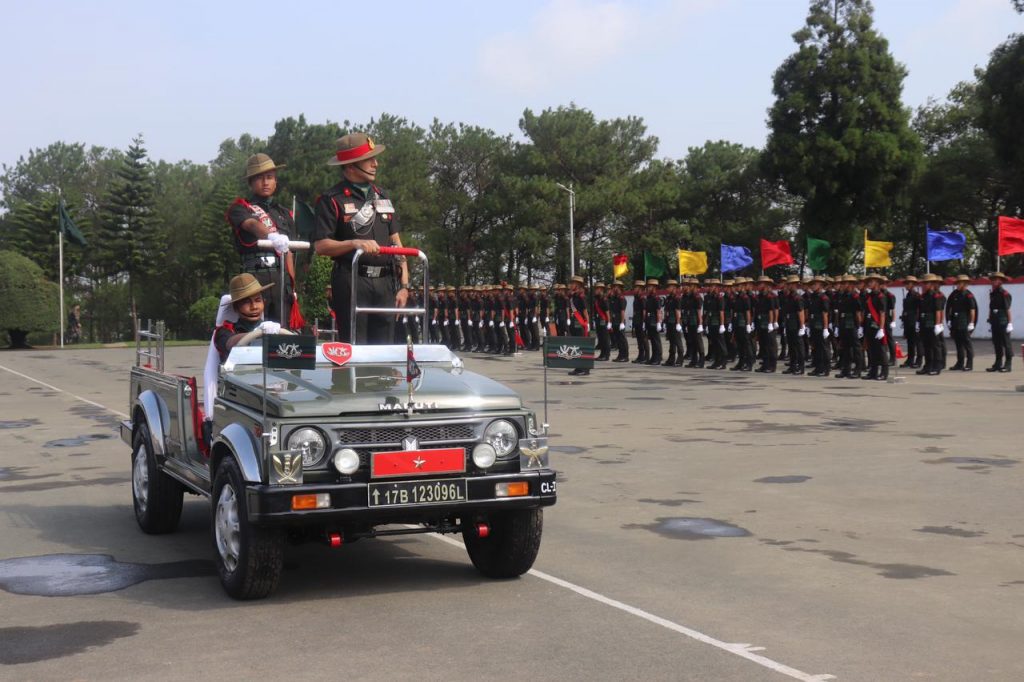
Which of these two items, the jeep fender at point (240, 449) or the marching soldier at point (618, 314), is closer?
the jeep fender at point (240, 449)

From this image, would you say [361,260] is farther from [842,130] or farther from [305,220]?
[842,130]

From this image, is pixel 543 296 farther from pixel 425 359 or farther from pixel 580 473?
pixel 425 359

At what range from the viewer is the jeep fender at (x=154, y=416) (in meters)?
8.45

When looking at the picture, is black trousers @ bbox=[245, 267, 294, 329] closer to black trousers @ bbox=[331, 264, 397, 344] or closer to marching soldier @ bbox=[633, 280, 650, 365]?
black trousers @ bbox=[331, 264, 397, 344]

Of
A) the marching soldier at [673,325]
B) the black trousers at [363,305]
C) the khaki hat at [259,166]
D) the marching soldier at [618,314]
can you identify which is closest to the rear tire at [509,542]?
the black trousers at [363,305]

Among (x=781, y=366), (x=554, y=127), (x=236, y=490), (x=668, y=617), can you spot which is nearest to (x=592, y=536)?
(x=668, y=617)

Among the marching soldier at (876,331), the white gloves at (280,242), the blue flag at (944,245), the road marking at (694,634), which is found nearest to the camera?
the road marking at (694,634)

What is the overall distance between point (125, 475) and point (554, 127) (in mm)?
61003

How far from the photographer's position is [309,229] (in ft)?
28.9

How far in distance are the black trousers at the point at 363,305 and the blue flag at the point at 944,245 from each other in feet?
86.2

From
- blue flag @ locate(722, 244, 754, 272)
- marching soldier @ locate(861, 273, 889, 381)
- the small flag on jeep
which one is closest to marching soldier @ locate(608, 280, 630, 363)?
marching soldier @ locate(861, 273, 889, 381)

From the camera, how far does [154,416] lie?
8656 mm

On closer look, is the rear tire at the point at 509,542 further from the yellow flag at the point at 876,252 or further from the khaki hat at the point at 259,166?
the yellow flag at the point at 876,252

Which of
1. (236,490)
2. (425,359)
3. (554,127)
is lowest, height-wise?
(236,490)
